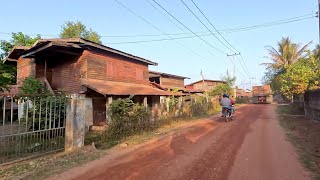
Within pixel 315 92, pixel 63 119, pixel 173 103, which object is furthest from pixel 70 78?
pixel 315 92

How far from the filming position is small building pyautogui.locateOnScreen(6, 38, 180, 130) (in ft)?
56.1

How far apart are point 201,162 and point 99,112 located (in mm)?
12091

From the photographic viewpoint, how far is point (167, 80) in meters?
36.9

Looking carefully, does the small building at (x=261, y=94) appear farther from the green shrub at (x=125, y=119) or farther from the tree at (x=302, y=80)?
the green shrub at (x=125, y=119)

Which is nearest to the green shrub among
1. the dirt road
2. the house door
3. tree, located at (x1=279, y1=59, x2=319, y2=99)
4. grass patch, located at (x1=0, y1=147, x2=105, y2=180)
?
the dirt road

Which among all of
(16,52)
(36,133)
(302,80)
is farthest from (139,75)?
(36,133)

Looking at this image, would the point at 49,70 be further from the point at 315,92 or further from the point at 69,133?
the point at 315,92

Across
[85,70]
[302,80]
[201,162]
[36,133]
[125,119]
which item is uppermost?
[85,70]

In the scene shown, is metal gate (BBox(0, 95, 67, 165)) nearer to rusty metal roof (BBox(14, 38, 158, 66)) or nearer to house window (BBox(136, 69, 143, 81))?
rusty metal roof (BBox(14, 38, 158, 66))

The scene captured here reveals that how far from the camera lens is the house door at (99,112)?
17.7 metres

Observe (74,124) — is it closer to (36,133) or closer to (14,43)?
(36,133)

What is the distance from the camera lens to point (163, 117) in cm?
1606

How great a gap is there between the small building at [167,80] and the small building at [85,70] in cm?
1162

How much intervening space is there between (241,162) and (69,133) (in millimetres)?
5510
